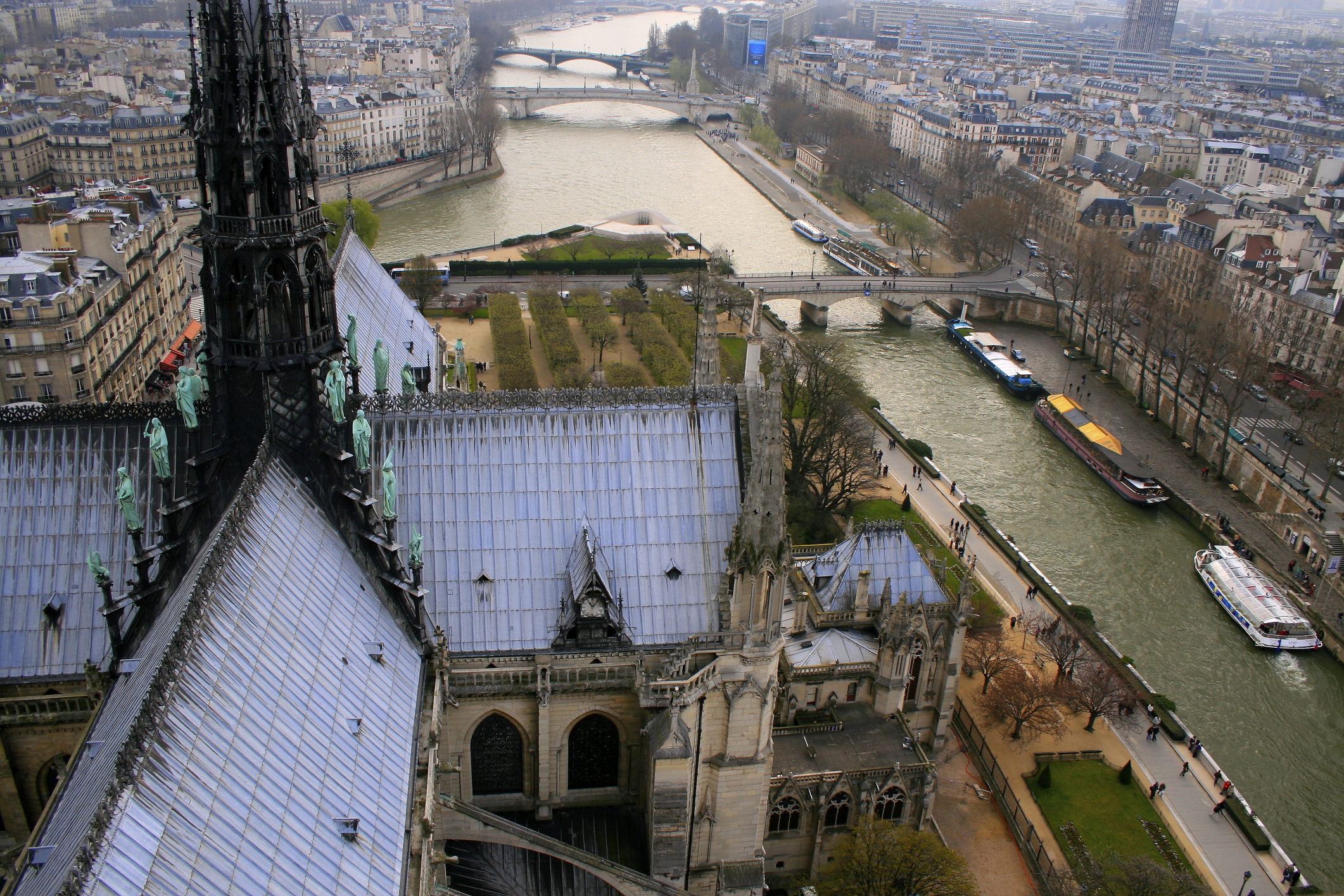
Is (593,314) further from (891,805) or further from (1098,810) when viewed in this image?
(1098,810)

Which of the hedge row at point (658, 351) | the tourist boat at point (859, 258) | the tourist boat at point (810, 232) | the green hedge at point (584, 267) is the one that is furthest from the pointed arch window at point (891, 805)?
the tourist boat at point (810, 232)

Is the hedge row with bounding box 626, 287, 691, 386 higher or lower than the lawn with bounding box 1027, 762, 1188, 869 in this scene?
higher

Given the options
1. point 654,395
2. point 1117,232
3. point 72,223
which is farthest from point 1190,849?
point 1117,232

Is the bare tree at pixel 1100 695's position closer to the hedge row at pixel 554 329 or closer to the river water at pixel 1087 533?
the river water at pixel 1087 533

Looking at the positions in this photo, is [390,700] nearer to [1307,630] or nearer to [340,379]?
[340,379]

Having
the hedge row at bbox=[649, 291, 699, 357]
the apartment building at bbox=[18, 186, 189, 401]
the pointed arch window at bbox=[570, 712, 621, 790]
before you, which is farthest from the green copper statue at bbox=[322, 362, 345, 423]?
the hedge row at bbox=[649, 291, 699, 357]

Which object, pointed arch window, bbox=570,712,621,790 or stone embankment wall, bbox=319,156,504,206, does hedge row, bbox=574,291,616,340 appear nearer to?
stone embankment wall, bbox=319,156,504,206
